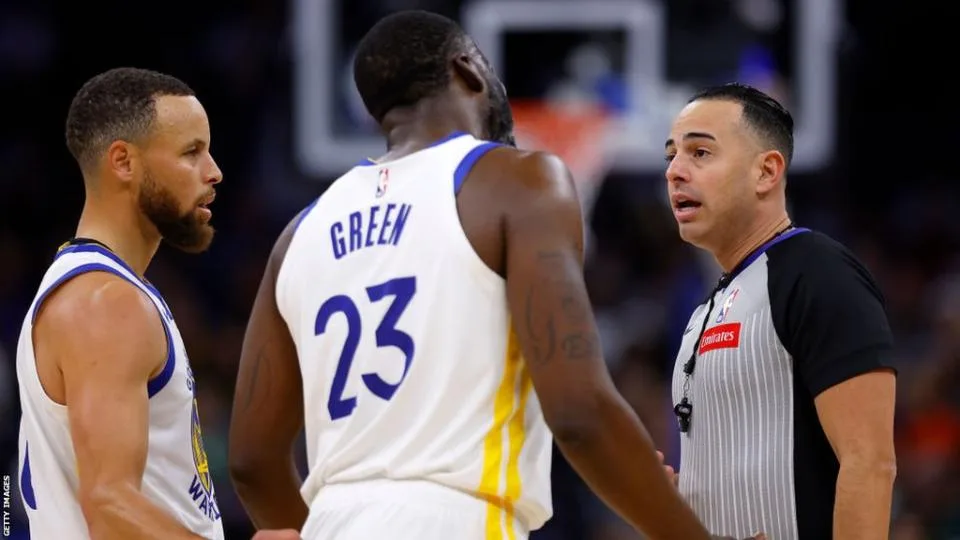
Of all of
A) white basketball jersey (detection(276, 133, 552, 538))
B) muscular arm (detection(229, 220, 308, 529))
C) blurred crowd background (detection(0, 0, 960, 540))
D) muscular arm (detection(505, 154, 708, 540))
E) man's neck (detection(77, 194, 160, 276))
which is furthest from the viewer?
blurred crowd background (detection(0, 0, 960, 540))

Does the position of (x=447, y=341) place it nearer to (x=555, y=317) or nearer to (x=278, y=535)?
(x=555, y=317)

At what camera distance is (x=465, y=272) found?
137 inches

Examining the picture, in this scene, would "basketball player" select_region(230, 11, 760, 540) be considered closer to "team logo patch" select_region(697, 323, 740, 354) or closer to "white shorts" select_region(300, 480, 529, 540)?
"white shorts" select_region(300, 480, 529, 540)

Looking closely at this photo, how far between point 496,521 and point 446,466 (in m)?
0.18

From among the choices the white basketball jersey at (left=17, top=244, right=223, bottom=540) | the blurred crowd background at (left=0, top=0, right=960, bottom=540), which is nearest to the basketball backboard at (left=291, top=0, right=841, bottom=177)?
the blurred crowd background at (left=0, top=0, right=960, bottom=540)

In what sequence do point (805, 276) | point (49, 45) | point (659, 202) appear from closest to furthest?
point (805, 276) < point (659, 202) < point (49, 45)

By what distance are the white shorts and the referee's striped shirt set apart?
27.7 inches

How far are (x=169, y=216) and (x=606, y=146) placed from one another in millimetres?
6067

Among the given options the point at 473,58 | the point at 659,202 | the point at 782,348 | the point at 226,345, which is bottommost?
the point at 226,345

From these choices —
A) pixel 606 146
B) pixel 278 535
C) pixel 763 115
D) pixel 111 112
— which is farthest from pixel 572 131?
pixel 278 535

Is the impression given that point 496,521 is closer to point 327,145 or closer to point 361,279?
point 361,279

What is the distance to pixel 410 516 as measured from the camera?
11.1 ft

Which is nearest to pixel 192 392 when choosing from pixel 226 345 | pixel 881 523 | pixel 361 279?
pixel 361 279

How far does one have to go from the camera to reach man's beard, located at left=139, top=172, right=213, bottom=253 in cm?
414
